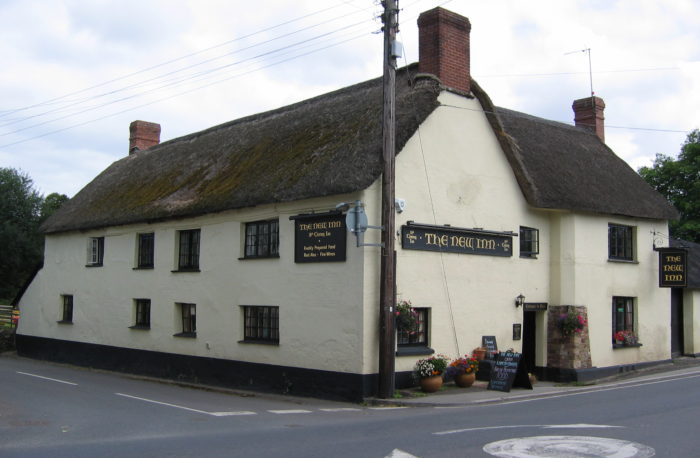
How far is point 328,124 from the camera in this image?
1767cm

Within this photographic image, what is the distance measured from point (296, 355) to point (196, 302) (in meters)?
4.41

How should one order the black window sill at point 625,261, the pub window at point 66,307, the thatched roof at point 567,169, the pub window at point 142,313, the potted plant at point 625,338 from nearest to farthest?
the thatched roof at point 567,169 → the potted plant at point 625,338 → the black window sill at point 625,261 → the pub window at point 142,313 → the pub window at point 66,307

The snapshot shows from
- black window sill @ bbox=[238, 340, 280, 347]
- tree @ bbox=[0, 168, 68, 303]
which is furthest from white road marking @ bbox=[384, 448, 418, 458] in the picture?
tree @ bbox=[0, 168, 68, 303]

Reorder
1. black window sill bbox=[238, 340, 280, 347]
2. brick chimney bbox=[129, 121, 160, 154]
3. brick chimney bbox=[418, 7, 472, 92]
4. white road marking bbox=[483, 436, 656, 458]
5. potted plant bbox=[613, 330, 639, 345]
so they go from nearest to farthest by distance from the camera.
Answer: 1. white road marking bbox=[483, 436, 656, 458]
2. black window sill bbox=[238, 340, 280, 347]
3. brick chimney bbox=[418, 7, 472, 92]
4. potted plant bbox=[613, 330, 639, 345]
5. brick chimney bbox=[129, 121, 160, 154]

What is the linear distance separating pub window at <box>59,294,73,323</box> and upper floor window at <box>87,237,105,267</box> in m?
2.11

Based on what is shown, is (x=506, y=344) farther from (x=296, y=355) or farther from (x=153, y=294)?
(x=153, y=294)

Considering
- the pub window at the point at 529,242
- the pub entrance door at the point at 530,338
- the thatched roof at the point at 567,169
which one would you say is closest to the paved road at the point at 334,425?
the pub entrance door at the point at 530,338

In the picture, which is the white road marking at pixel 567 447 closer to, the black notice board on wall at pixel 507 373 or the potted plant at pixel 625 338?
the black notice board on wall at pixel 507 373

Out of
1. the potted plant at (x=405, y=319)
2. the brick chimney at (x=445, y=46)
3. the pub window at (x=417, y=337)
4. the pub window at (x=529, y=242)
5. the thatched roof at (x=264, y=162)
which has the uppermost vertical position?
the brick chimney at (x=445, y=46)

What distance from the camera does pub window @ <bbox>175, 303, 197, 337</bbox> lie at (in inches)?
752

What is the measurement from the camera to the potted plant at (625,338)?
63.5 ft

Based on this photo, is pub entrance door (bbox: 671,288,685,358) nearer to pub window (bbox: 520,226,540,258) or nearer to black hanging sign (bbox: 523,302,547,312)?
black hanging sign (bbox: 523,302,547,312)

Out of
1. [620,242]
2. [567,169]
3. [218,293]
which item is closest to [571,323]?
[620,242]

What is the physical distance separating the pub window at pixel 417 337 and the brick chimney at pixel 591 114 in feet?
38.6
